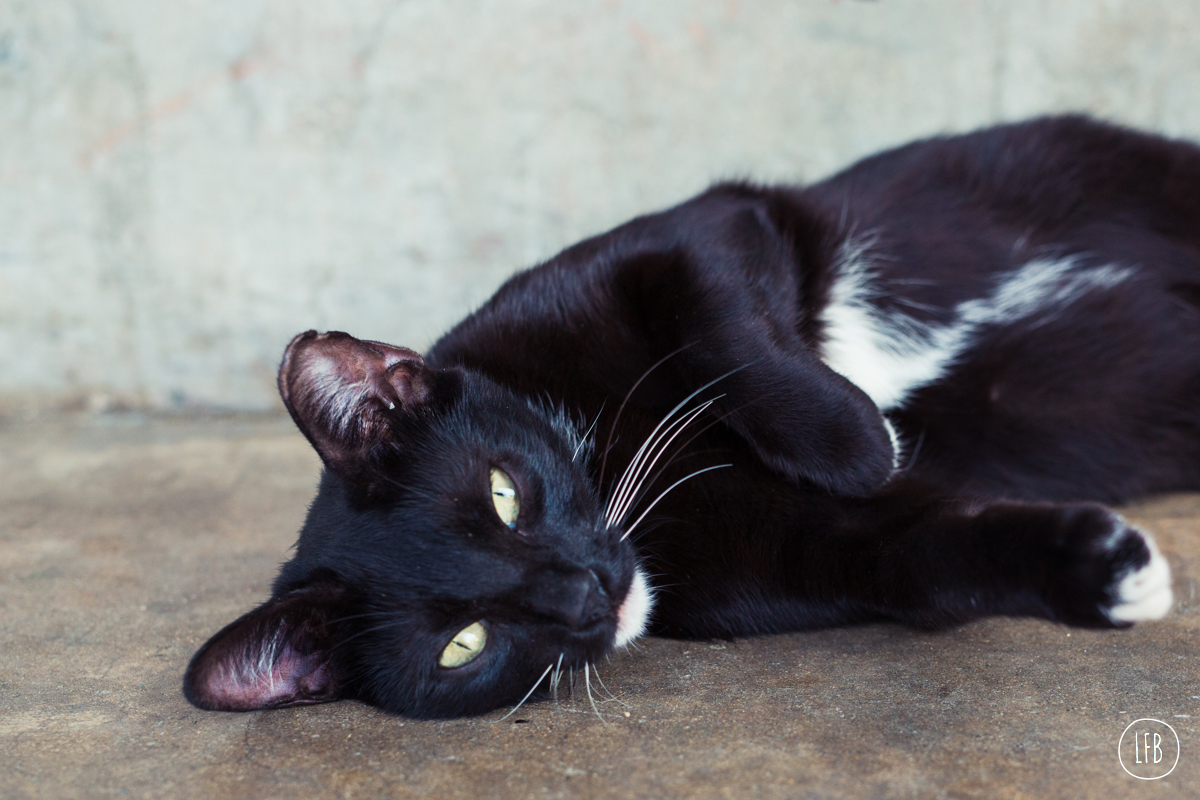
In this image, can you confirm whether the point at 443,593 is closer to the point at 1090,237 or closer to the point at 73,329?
the point at 1090,237

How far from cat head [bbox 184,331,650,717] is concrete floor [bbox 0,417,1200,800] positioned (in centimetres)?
7

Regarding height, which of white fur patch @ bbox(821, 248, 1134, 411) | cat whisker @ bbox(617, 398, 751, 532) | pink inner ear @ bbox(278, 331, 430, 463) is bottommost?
cat whisker @ bbox(617, 398, 751, 532)

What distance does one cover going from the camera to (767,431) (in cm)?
155

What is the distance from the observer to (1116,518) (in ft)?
3.91

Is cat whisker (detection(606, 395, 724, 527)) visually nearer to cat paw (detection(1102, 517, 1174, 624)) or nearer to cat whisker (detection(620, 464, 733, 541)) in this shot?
cat whisker (detection(620, 464, 733, 541))

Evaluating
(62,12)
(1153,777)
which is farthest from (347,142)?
(1153,777)

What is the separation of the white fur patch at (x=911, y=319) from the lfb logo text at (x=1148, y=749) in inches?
29.6

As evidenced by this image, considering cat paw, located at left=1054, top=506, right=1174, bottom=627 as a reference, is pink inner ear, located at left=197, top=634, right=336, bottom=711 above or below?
below

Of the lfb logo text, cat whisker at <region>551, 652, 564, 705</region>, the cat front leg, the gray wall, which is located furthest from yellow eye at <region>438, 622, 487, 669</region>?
the gray wall

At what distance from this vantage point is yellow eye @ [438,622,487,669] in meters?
1.38

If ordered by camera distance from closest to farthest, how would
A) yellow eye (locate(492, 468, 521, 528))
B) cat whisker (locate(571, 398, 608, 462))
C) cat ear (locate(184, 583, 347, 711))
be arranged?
1. cat ear (locate(184, 583, 347, 711))
2. yellow eye (locate(492, 468, 521, 528))
3. cat whisker (locate(571, 398, 608, 462))

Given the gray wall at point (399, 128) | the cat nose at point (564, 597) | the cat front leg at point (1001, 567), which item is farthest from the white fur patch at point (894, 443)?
the gray wall at point (399, 128)

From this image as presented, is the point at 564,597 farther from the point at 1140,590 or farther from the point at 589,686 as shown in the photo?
the point at 1140,590

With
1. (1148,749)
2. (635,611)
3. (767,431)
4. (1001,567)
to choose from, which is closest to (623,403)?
(767,431)
